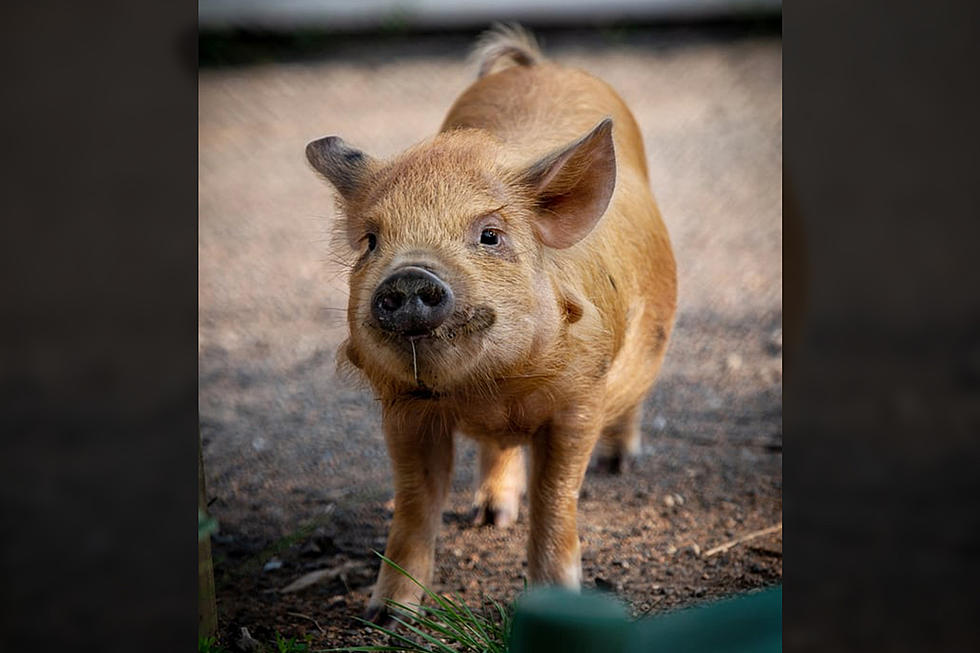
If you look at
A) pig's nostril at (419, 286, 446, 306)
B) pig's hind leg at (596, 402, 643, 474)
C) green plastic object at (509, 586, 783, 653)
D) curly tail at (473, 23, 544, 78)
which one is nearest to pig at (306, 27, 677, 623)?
pig's nostril at (419, 286, 446, 306)

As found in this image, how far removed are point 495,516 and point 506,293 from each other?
0.99m

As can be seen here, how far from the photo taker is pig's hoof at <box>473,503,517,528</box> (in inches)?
108

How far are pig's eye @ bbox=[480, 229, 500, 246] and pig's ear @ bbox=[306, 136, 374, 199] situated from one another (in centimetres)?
30

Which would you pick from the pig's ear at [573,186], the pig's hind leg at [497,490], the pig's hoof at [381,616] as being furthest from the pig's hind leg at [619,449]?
the pig's ear at [573,186]

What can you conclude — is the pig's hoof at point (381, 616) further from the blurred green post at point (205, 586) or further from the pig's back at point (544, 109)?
the pig's back at point (544, 109)

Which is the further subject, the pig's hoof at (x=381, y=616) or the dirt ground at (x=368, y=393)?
the dirt ground at (x=368, y=393)

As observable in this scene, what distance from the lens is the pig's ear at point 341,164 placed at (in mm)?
2113

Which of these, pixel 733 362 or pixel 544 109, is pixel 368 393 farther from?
pixel 733 362

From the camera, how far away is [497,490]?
2.76 metres

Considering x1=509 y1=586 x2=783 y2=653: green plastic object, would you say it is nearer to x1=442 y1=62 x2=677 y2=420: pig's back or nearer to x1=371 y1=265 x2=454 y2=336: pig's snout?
x1=371 y1=265 x2=454 y2=336: pig's snout
